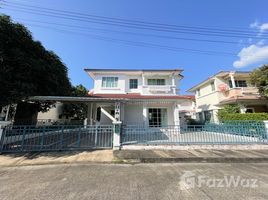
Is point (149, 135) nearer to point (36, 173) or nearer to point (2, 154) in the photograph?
point (36, 173)

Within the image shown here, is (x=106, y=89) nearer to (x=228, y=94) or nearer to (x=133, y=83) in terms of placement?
(x=133, y=83)

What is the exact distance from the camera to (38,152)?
7.70 metres

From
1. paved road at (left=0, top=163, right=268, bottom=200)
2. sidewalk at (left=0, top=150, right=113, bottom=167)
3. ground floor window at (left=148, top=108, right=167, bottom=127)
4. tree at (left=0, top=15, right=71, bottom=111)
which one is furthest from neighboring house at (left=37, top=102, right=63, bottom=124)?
paved road at (left=0, top=163, right=268, bottom=200)

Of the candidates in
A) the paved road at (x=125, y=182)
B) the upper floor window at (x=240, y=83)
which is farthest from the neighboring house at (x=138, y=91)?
the paved road at (x=125, y=182)

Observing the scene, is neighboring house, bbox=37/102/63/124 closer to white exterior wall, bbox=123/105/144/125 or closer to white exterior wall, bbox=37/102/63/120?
white exterior wall, bbox=37/102/63/120

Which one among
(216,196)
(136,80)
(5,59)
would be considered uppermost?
(136,80)

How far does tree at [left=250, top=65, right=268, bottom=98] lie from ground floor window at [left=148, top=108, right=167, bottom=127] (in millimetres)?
9967

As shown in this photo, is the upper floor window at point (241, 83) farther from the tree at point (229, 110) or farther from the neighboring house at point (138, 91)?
the neighboring house at point (138, 91)

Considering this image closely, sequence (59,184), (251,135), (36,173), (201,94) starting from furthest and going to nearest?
(201,94) < (251,135) < (36,173) < (59,184)

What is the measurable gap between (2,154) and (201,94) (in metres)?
23.3

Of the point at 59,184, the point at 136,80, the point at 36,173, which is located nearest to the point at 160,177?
the point at 59,184

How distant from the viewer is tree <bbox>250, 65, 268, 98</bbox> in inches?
559

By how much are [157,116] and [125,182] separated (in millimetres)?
11632

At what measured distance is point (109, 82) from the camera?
57.1 feet
